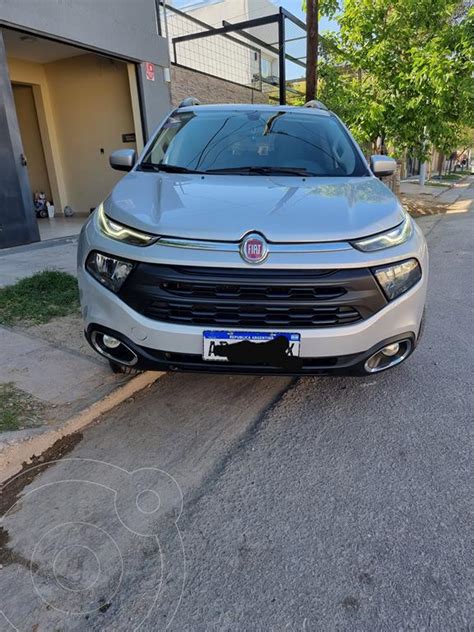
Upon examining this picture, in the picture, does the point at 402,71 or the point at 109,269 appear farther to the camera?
the point at 402,71

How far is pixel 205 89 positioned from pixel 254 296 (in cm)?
1136

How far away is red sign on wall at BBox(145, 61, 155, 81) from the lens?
30.3 ft

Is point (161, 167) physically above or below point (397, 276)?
above

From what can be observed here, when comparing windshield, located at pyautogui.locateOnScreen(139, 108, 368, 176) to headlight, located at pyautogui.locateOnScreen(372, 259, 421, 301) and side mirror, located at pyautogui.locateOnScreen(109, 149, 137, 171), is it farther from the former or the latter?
headlight, located at pyautogui.locateOnScreen(372, 259, 421, 301)

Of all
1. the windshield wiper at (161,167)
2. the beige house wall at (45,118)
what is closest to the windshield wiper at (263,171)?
the windshield wiper at (161,167)

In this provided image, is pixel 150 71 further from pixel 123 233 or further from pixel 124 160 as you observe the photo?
pixel 123 233

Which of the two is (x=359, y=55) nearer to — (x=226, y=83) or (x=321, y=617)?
(x=226, y=83)

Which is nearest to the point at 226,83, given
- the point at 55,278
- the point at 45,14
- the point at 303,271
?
the point at 45,14

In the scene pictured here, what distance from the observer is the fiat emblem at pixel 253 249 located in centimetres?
222

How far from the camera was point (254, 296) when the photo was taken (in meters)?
2.24

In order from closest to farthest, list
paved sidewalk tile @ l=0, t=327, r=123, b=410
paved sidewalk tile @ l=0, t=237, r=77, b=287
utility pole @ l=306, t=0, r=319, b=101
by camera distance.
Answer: paved sidewalk tile @ l=0, t=327, r=123, b=410 → paved sidewalk tile @ l=0, t=237, r=77, b=287 → utility pole @ l=306, t=0, r=319, b=101

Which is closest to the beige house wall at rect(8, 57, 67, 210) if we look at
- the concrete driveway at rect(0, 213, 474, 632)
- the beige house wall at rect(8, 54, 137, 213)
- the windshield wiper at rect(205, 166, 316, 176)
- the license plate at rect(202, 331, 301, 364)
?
the beige house wall at rect(8, 54, 137, 213)

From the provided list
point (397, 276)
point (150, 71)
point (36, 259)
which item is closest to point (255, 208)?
point (397, 276)

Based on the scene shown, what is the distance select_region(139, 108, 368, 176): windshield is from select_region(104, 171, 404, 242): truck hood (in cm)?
38
